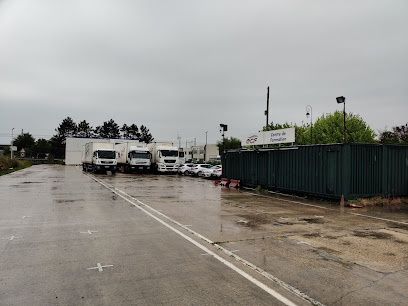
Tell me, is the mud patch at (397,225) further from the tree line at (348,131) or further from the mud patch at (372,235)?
the tree line at (348,131)

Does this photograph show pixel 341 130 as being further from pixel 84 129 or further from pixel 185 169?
pixel 84 129

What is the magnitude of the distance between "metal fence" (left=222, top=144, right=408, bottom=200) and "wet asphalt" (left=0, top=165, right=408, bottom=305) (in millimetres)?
4091

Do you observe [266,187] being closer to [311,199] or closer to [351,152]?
[311,199]

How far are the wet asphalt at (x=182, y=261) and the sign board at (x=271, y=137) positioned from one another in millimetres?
8258

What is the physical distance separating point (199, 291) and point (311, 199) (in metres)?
→ 13.4

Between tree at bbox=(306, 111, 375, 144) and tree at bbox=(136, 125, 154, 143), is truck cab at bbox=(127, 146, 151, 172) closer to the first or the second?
tree at bbox=(306, 111, 375, 144)

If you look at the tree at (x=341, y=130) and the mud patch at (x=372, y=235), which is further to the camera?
the tree at (x=341, y=130)

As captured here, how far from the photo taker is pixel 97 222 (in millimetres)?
9352

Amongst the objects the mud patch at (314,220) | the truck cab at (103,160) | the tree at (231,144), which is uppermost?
the tree at (231,144)

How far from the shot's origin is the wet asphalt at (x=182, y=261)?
4.44 m

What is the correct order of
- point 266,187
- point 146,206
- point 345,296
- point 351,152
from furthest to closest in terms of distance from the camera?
point 266,187 < point 351,152 < point 146,206 < point 345,296

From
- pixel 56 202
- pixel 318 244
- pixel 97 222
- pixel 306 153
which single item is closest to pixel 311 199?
pixel 306 153

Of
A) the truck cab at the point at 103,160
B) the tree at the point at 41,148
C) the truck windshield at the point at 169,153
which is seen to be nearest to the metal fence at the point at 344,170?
the truck windshield at the point at 169,153

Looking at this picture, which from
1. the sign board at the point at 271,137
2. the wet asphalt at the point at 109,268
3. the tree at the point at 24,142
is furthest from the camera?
the tree at the point at 24,142
